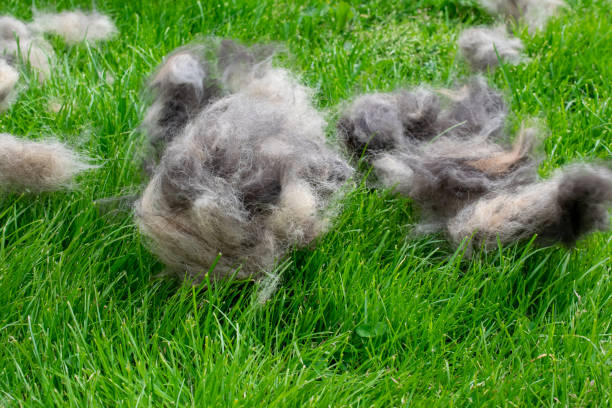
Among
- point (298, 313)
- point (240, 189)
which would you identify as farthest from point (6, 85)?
point (298, 313)

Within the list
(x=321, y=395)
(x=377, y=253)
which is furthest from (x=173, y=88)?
(x=321, y=395)

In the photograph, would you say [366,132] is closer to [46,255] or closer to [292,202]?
[292,202]

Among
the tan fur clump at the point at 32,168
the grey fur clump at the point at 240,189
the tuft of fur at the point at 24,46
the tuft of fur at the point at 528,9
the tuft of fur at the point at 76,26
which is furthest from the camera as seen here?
the tuft of fur at the point at 528,9

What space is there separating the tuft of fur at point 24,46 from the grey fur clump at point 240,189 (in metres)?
0.80

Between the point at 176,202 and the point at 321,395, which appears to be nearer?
the point at 321,395

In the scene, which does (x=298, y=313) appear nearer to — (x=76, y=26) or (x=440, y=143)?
(x=440, y=143)

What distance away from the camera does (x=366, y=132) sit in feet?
5.99

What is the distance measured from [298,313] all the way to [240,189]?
30 cm

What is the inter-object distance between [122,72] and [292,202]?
1121mm

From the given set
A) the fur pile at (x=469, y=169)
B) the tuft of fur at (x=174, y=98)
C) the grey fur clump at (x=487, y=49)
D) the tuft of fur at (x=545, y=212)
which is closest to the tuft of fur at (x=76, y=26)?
the tuft of fur at (x=174, y=98)

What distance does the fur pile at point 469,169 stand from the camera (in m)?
1.41

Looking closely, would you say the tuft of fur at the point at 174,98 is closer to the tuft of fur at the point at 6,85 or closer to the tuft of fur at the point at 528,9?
the tuft of fur at the point at 6,85

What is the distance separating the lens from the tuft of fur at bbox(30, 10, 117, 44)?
2436 millimetres

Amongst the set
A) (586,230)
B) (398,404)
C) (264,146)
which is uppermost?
(264,146)
